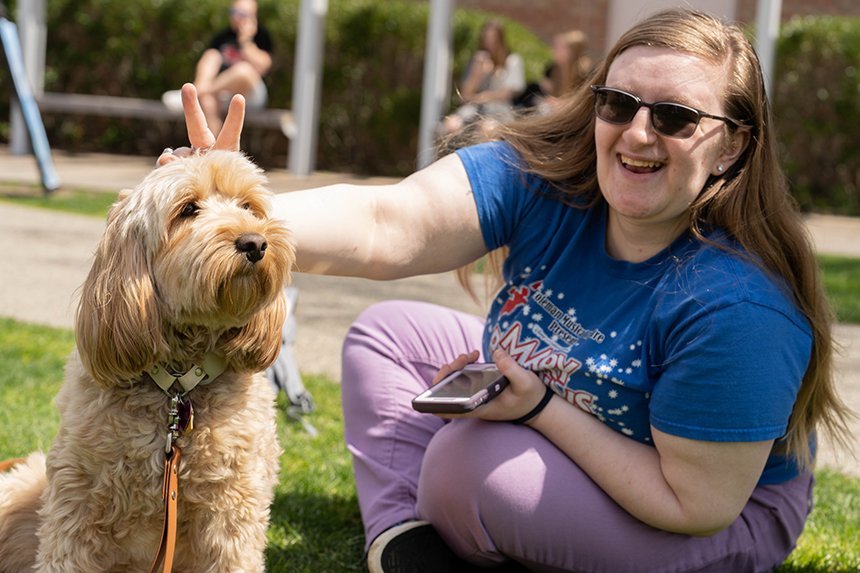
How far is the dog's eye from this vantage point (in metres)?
2.61

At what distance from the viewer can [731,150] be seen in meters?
3.04

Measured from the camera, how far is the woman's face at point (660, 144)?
9.59ft

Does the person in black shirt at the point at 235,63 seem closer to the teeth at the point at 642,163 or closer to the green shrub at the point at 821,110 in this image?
the green shrub at the point at 821,110

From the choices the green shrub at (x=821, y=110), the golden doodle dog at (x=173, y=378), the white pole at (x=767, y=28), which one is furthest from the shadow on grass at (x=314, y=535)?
the green shrub at (x=821, y=110)

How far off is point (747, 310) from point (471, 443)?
82 cm

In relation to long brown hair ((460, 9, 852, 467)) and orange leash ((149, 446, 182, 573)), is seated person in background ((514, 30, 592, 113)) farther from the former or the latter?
orange leash ((149, 446, 182, 573))

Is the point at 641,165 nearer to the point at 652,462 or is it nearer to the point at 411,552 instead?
the point at 652,462

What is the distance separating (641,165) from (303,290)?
4742 mm

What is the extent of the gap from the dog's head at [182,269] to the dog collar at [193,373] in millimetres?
44

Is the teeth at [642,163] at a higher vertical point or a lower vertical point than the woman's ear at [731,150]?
lower

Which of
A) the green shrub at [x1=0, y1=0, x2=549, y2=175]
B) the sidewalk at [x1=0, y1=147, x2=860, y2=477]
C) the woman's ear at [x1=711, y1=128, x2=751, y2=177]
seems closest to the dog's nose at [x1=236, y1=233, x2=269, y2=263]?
the woman's ear at [x1=711, y1=128, x2=751, y2=177]

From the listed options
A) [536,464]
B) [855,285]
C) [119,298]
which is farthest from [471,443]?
[855,285]

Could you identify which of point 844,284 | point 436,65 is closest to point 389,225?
point 844,284

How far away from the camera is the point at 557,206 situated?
3.31 meters
